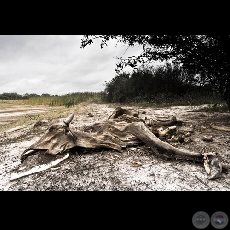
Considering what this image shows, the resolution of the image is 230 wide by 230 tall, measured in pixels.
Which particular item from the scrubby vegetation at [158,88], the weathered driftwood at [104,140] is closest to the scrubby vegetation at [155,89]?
the scrubby vegetation at [158,88]

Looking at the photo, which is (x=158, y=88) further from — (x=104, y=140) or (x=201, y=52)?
(x=104, y=140)
